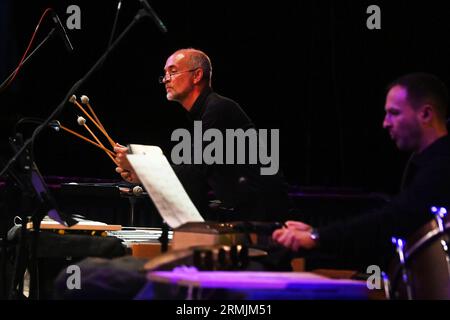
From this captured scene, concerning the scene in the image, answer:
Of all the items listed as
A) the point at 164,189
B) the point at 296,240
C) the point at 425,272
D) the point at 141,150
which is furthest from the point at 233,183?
the point at 425,272

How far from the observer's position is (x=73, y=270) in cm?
249

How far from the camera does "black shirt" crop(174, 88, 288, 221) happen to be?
11.2 ft

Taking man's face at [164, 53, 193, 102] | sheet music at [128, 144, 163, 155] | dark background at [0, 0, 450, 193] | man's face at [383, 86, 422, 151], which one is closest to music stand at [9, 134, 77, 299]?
sheet music at [128, 144, 163, 155]

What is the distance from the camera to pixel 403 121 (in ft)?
7.92

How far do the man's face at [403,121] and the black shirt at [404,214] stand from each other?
63mm

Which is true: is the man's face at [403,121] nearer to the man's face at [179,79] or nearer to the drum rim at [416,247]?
the drum rim at [416,247]

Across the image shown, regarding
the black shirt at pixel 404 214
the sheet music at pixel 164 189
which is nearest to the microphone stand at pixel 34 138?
the sheet music at pixel 164 189

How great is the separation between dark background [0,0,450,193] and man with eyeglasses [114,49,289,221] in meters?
2.10

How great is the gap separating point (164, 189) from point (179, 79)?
A: 4.35 ft

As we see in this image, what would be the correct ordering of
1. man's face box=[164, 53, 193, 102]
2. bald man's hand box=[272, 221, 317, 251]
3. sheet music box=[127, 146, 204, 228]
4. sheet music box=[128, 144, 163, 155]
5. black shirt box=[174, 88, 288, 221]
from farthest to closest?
man's face box=[164, 53, 193, 102] < black shirt box=[174, 88, 288, 221] < sheet music box=[128, 144, 163, 155] < sheet music box=[127, 146, 204, 228] < bald man's hand box=[272, 221, 317, 251]

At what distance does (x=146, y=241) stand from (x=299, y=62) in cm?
305

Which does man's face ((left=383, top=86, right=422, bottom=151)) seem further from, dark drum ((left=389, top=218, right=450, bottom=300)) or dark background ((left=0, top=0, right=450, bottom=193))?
dark background ((left=0, top=0, right=450, bottom=193))
